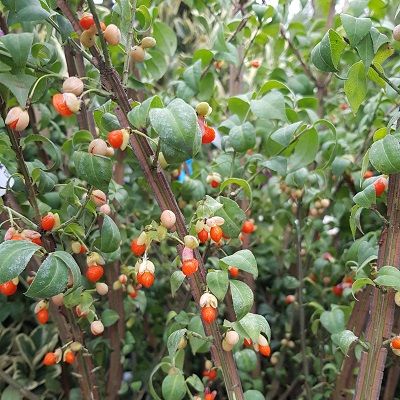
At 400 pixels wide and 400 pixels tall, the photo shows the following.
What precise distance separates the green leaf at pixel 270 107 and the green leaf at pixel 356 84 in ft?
0.56

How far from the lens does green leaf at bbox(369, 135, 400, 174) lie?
0.59m

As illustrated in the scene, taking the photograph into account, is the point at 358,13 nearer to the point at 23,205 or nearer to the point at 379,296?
the point at 379,296

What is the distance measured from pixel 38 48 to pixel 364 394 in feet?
1.98

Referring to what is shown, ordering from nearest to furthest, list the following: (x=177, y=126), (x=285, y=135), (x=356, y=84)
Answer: (x=177, y=126), (x=356, y=84), (x=285, y=135)

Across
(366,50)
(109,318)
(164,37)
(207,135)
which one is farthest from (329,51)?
(109,318)

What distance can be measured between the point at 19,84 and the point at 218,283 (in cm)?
31

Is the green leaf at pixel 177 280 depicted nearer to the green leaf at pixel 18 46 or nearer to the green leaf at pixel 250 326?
the green leaf at pixel 250 326

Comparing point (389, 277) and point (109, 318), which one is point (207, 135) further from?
point (109, 318)

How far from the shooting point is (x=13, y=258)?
0.54 metres

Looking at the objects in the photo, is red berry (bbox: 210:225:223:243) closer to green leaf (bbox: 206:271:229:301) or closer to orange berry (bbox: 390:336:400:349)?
green leaf (bbox: 206:271:229:301)

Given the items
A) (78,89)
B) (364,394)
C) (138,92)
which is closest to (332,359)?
(364,394)

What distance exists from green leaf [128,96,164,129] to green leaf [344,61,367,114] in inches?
9.0

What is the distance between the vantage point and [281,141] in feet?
2.65

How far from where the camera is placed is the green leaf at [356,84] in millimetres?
628
